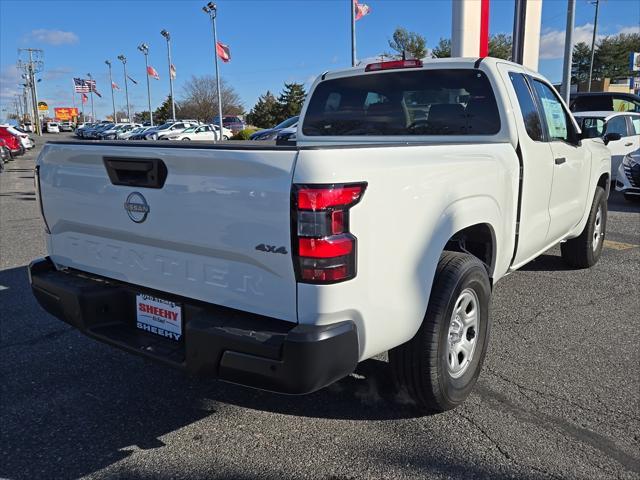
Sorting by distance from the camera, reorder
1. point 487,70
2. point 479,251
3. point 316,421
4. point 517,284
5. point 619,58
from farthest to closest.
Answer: point 619,58
point 517,284
point 487,70
point 479,251
point 316,421

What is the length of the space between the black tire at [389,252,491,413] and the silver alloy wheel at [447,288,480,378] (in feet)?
0.16

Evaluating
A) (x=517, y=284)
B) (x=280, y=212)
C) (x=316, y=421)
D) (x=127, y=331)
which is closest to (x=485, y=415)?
(x=316, y=421)

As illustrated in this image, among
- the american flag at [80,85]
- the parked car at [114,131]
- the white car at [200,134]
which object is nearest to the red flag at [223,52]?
the white car at [200,134]

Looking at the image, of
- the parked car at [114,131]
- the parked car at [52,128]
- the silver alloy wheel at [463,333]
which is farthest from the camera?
the parked car at [52,128]

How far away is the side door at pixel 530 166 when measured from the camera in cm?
370

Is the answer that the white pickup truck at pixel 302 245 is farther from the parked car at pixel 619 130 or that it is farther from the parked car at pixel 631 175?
the parked car at pixel 619 130

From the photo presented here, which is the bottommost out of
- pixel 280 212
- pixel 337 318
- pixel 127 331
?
pixel 127 331

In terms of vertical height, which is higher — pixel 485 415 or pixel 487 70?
pixel 487 70

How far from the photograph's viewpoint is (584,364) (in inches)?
143

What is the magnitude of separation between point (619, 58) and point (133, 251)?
77773 mm

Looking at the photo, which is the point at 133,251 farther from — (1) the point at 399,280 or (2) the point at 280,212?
(1) the point at 399,280

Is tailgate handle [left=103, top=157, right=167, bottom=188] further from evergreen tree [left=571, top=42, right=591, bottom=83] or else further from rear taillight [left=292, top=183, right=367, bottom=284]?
evergreen tree [left=571, top=42, right=591, bottom=83]

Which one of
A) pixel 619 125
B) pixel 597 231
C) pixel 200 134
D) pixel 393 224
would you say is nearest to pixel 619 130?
pixel 619 125

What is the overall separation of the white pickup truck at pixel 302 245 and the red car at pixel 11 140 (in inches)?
941
